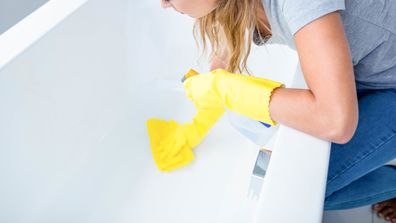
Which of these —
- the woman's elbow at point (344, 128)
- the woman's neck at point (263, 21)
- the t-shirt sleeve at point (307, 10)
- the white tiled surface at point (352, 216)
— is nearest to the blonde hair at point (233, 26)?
the woman's neck at point (263, 21)

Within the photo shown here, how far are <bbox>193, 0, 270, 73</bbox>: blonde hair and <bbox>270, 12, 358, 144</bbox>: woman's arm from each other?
0.16m

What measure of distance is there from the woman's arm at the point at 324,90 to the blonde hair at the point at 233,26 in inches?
6.4

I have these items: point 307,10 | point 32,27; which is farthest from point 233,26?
point 32,27

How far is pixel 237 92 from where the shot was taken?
25.4 inches

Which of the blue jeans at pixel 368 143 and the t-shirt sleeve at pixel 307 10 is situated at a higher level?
the t-shirt sleeve at pixel 307 10

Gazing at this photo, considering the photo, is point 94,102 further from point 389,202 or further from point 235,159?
point 389,202

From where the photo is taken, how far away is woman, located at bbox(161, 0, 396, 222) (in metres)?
0.49

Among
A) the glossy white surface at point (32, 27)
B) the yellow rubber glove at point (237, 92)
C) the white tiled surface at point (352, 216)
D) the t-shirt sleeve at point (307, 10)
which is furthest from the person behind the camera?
the white tiled surface at point (352, 216)

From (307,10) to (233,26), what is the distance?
0.73 feet

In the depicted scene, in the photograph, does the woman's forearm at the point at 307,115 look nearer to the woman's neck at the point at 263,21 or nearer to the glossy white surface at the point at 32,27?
the woman's neck at the point at 263,21

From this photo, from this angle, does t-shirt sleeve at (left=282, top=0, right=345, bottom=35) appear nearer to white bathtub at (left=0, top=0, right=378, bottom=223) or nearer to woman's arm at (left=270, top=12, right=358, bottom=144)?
woman's arm at (left=270, top=12, right=358, bottom=144)

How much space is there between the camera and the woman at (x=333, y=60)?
493mm

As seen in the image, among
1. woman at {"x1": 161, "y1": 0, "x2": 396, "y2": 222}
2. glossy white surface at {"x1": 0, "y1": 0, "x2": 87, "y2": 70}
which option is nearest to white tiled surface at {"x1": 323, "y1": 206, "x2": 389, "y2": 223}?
woman at {"x1": 161, "y1": 0, "x2": 396, "y2": 222}

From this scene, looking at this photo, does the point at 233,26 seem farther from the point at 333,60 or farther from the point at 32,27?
the point at 32,27
